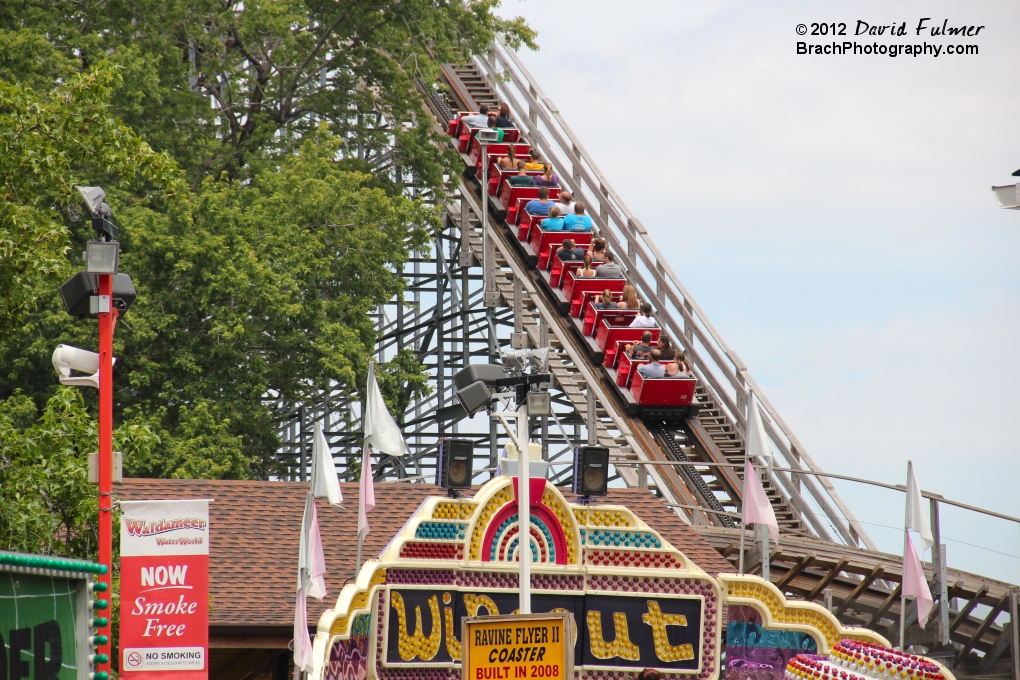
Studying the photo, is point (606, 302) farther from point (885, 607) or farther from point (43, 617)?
point (43, 617)

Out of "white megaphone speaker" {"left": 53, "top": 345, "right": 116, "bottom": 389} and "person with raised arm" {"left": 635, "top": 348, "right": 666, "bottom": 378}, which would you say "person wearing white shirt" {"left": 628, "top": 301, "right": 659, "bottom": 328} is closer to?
"person with raised arm" {"left": 635, "top": 348, "right": 666, "bottom": 378}

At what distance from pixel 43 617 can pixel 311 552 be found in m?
5.47

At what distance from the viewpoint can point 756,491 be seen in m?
14.6

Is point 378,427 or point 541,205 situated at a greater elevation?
point 541,205

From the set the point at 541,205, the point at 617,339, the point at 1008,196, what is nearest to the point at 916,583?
the point at 1008,196

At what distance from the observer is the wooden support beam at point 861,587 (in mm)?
17250

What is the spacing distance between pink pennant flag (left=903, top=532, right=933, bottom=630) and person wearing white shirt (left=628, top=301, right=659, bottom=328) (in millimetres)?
9091

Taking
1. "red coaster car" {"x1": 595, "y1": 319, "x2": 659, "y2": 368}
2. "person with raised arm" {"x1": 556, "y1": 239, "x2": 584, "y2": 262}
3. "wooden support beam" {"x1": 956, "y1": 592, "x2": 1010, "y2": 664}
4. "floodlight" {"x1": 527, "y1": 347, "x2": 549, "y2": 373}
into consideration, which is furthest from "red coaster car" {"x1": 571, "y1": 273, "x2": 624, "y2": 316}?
"floodlight" {"x1": 527, "y1": 347, "x2": 549, "y2": 373}

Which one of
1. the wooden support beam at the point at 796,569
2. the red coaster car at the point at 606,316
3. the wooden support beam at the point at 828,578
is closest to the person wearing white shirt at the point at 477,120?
the red coaster car at the point at 606,316

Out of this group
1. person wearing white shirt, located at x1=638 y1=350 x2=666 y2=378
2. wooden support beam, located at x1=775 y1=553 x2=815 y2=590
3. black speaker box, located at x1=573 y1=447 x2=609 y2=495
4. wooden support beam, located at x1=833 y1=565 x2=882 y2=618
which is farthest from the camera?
person wearing white shirt, located at x1=638 y1=350 x2=666 y2=378

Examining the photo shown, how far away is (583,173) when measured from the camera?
27859 mm

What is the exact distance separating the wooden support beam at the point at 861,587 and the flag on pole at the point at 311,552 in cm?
728

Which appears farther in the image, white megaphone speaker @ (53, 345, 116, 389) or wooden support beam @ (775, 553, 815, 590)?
wooden support beam @ (775, 553, 815, 590)

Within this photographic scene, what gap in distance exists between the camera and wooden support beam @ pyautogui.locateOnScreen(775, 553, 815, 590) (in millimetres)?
18047
